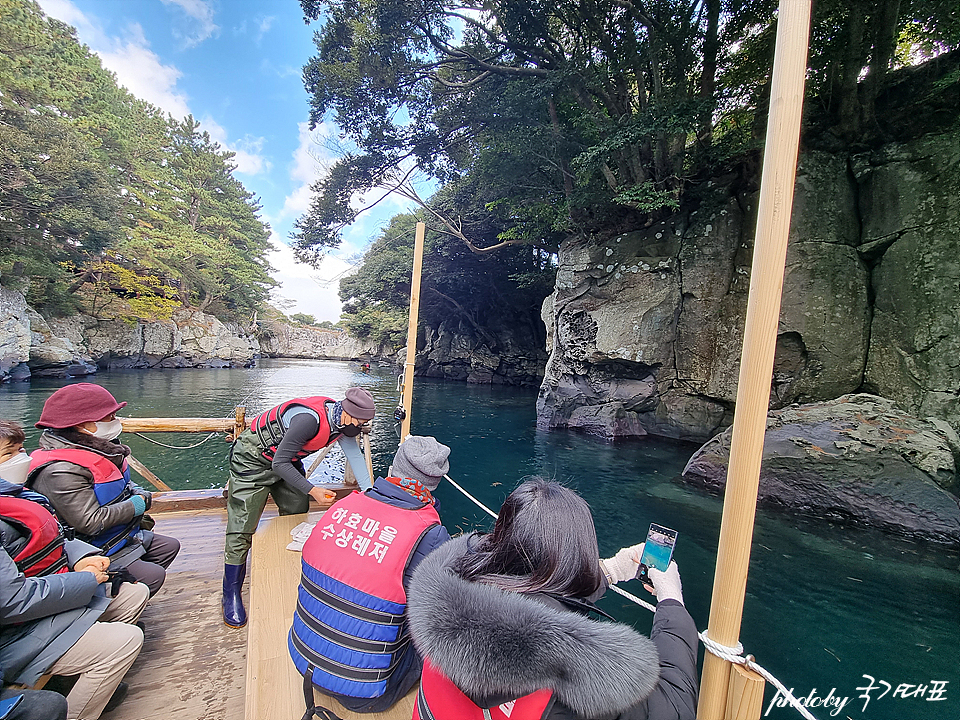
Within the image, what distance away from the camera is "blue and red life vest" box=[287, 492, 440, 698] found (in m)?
1.27

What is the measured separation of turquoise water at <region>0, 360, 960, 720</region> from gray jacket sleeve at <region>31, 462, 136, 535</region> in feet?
6.66

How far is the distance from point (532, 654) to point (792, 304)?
10087mm

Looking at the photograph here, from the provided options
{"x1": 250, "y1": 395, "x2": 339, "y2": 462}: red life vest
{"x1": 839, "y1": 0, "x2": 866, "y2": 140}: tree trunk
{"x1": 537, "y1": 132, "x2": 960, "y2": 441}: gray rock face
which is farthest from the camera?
{"x1": 839, "y1": 0, "x2": 866, "y2": 140}: tree trunk

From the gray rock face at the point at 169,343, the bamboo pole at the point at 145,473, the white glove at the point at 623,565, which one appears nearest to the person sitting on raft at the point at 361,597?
the white glove at the point at 623,565

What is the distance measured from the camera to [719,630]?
45.3 inches

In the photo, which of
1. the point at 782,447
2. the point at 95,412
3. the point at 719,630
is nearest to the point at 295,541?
the point at 95,412

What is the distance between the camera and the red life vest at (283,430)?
2.50 meters

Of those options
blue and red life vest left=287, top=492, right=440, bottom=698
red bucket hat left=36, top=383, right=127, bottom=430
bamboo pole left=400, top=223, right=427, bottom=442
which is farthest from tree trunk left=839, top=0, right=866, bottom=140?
red bucket hat left=36, top=383, right=127, bottom=430

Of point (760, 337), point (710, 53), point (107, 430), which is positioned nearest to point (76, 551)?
point (107, 430)

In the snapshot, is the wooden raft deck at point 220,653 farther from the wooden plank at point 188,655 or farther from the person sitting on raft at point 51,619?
the person sitting on raft at point 51,619

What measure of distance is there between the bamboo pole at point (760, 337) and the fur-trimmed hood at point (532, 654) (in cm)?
47

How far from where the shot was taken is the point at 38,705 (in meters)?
1.20

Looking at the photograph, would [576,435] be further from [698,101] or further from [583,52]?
[583,52]

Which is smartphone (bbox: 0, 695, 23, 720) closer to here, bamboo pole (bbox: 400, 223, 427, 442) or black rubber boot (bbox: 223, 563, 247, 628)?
black rubber boot (bbox: 223, 563, 247, 628)
